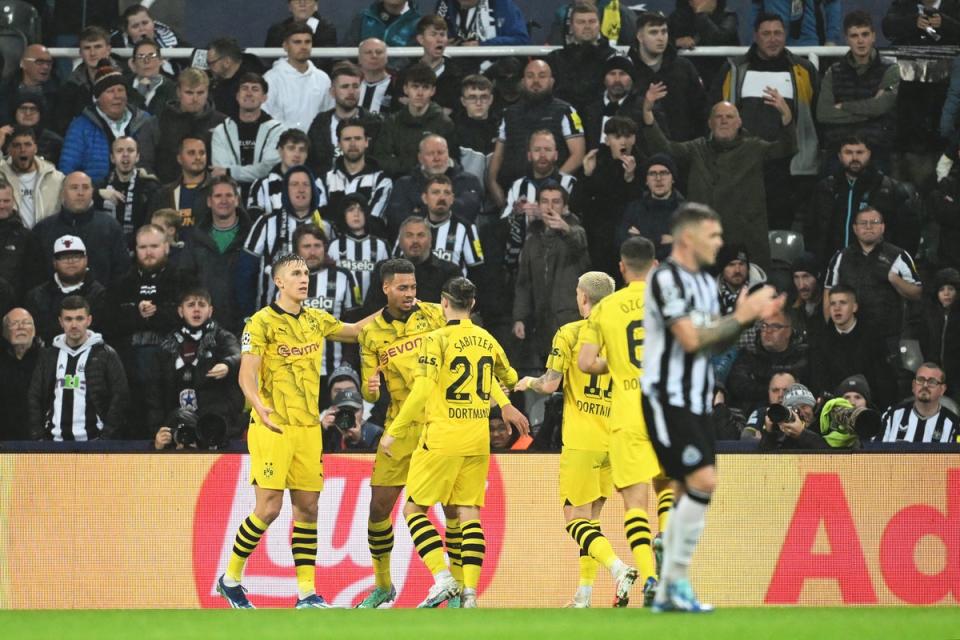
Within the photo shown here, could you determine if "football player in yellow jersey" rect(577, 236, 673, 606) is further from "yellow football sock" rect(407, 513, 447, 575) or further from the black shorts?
the black shorts

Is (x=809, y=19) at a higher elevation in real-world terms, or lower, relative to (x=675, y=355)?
higher

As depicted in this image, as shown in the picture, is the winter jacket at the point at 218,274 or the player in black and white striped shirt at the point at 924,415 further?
the winter jacket at the point at 218,274

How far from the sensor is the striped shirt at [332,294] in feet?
47.6

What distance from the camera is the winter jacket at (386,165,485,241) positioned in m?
15.4

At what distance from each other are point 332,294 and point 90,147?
3.51 metres

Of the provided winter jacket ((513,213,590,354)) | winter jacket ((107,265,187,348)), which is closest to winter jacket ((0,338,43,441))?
winter jacket ((107,265,187,348))

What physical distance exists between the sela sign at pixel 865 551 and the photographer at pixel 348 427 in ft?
Answer: 11.3

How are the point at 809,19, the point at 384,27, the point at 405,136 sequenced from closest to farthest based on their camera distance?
1. the point at 405,136
2. the point at 809,19
3. the point at 384,27

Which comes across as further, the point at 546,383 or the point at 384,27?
the point at 384,27

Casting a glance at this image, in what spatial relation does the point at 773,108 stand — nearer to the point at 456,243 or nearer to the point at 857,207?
the point at 857,207

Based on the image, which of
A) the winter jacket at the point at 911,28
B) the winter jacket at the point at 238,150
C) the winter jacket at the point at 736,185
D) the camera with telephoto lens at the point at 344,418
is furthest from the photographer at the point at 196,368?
the winter jacket at the point at 911,28

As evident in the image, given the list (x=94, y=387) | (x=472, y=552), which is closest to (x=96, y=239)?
(x=94, y=387)

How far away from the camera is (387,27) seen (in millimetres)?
17781

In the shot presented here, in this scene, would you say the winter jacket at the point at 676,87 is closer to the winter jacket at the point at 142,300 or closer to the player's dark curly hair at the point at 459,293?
the winter jacket at the point at 142,300
